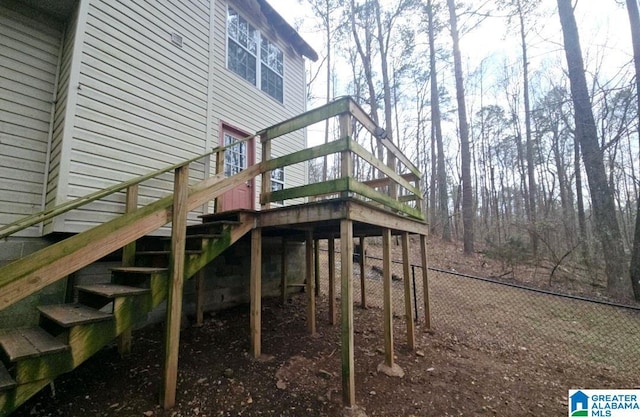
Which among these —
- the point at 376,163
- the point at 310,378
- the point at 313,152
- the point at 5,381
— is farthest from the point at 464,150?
the point at 5,381

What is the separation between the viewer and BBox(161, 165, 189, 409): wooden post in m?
2.71

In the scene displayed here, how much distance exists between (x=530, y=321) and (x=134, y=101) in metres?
8.38

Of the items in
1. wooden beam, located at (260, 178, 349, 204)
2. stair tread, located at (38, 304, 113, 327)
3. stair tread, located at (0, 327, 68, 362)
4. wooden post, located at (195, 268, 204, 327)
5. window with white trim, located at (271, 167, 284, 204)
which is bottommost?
wooden post, located at (195, 268, 204, 327)

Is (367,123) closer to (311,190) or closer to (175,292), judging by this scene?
(311,190)

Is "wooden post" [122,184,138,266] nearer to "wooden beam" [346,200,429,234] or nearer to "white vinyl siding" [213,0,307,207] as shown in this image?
"white vinyl siding" [213,0,307,207]

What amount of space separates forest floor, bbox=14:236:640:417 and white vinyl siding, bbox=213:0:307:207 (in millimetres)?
3391

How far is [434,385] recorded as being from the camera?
11.1 ft

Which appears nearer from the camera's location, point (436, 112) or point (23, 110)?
point (23, 110)

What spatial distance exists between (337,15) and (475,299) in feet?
44.8

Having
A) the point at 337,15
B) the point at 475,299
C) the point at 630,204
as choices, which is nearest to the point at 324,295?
the point at 475,299

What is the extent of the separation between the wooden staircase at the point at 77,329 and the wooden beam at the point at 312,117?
1.58 meters

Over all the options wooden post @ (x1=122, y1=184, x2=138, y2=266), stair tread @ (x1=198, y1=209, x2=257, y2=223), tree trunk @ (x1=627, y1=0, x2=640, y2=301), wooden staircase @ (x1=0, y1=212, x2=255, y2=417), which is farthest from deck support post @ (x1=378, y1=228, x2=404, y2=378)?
tree trunk @ (x1=627, y1=0, x2=640, y2=301)

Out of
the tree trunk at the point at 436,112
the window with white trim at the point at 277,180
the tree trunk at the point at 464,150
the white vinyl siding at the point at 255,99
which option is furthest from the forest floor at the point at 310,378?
the tree trunk at the point at 436,112

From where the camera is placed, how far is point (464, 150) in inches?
438
